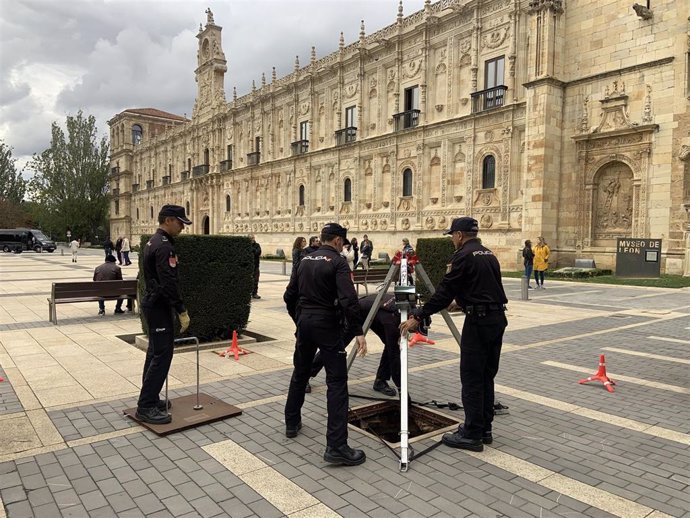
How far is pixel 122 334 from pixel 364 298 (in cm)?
555

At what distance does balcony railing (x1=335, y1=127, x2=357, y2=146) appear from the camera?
121 feet

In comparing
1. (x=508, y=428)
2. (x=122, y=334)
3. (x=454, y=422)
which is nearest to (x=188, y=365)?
(x=122, y=334)

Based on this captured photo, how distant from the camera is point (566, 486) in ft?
12.6

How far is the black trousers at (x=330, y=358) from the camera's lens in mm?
4227

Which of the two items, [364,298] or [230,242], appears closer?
[364,298]

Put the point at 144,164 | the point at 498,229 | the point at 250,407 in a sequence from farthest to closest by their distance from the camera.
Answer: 1. the point at 144,164
2. the point at 498,229
3. the point at 250,407

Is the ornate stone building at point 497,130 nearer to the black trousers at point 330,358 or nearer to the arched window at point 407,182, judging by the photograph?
the arched window at point 407,182

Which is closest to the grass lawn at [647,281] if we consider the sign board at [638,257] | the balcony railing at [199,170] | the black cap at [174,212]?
the sign board at [638,257]

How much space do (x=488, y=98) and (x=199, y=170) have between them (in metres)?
38.2

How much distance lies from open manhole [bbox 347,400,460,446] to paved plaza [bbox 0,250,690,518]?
0.26 meters

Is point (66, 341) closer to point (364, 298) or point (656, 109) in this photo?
point (364, 298)

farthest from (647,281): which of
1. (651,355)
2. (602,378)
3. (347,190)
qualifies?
(347,190)

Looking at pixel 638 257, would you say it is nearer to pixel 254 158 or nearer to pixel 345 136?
pixel 345 136

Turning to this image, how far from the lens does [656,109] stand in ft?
70.4
